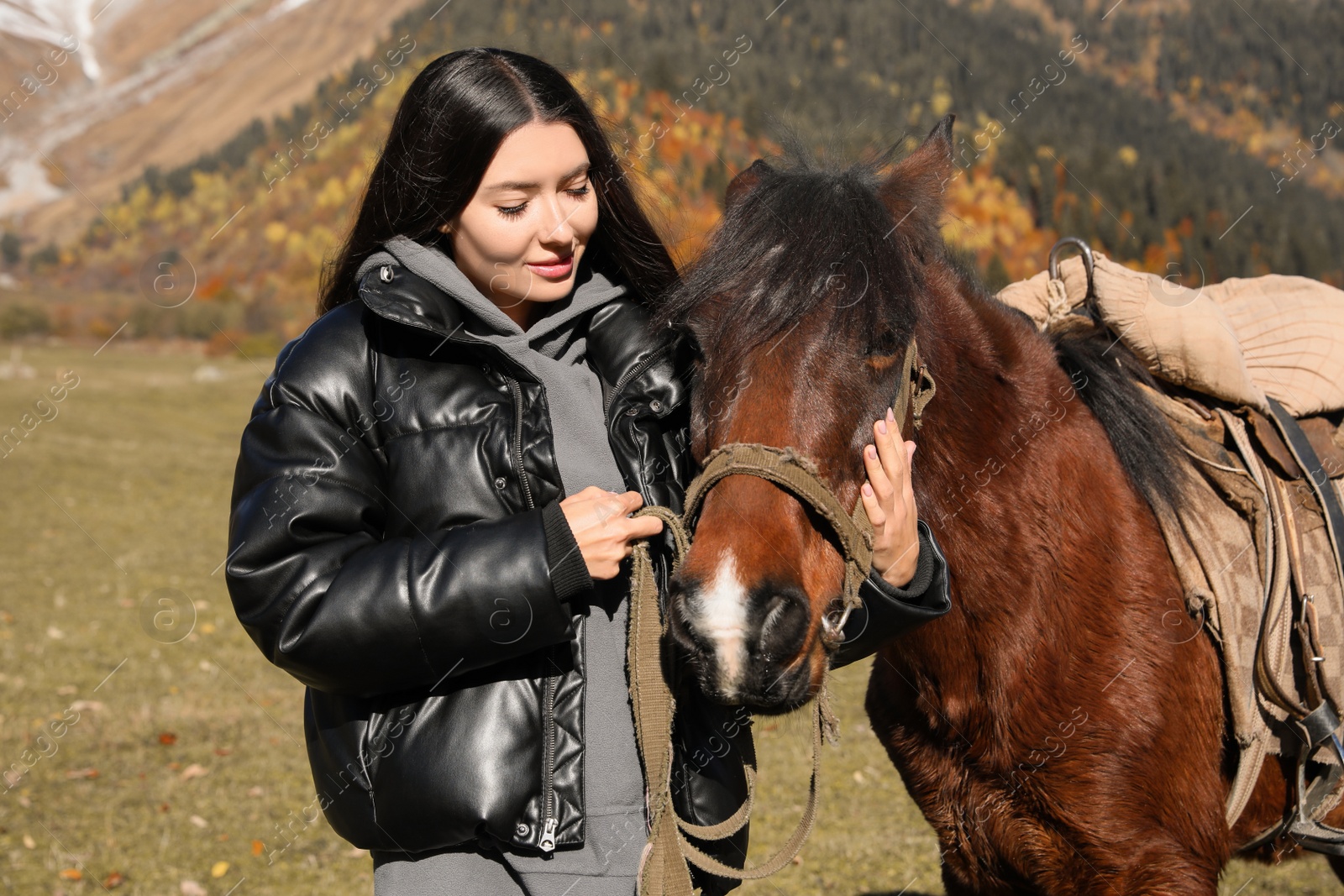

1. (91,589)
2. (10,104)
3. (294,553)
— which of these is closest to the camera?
(294,553)

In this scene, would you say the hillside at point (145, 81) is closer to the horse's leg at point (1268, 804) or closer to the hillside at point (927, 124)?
the hillside at point (927, 124)

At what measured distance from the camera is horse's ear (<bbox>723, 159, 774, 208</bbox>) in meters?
2.17

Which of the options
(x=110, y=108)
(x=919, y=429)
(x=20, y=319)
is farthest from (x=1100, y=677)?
(x=110, y=108)

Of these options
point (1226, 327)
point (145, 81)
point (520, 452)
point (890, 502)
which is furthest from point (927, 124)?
point (145, 81)

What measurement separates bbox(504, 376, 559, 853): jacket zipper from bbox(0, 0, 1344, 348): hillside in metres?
26.0

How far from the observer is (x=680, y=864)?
5.54 ft

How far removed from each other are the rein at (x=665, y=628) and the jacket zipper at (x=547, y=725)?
16 centimetres

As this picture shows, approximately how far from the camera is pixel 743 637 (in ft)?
4.84

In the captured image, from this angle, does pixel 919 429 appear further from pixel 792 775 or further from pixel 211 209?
pixel 211 209

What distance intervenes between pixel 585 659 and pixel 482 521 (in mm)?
370

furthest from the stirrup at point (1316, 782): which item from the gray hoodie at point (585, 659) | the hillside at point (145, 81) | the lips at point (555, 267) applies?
the hillside at point (145, 81)

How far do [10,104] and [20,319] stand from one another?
4883cm

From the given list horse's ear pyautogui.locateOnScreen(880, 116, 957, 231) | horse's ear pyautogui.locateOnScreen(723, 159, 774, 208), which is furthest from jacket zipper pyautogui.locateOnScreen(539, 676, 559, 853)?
horse's ear pyautogui.locateOnScreen(880, 116, 957, 231)

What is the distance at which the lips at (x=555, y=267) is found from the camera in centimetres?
188
